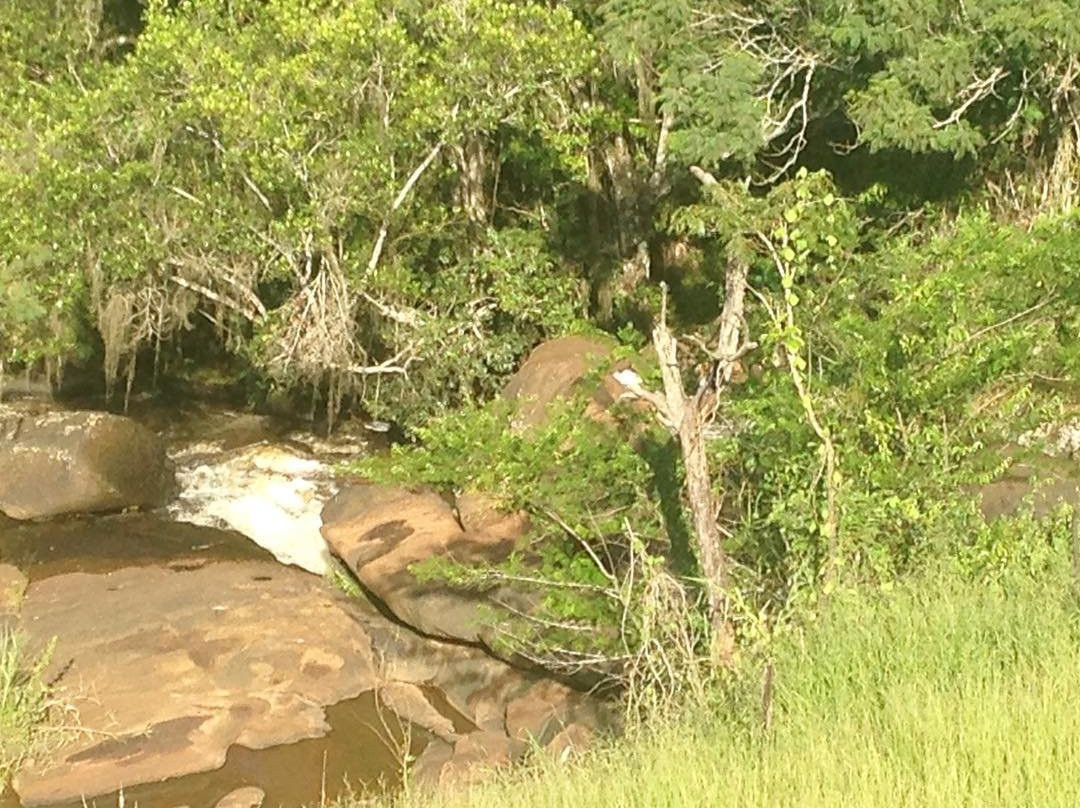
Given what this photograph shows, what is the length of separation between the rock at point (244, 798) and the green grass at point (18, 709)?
1.37m

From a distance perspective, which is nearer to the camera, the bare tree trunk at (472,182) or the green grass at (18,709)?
the green grass at (18,709)

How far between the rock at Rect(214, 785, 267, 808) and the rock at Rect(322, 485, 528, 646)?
6.17 feet

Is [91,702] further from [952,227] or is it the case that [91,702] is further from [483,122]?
[952,227]

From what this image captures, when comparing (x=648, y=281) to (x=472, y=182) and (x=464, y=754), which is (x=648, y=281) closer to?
(x=472, y=182)

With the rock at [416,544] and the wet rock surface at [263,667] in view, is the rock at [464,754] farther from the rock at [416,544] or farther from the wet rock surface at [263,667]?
the rock at [416,544]

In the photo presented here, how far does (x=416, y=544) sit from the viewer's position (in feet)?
34.6

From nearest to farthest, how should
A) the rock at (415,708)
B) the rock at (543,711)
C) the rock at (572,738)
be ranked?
the rock at (572,738), the rock at (543,711), the rock at (415,708)

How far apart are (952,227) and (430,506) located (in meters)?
6.38

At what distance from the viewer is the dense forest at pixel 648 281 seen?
524 centimetres

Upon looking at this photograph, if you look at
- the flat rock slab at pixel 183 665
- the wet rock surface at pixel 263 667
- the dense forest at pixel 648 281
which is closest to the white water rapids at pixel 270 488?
the wet rock surface at pixel 263 667

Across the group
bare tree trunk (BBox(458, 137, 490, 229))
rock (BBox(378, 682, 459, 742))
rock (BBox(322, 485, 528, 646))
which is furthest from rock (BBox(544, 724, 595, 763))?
bare tree trunk (BBox(458, 137, 490, 229))

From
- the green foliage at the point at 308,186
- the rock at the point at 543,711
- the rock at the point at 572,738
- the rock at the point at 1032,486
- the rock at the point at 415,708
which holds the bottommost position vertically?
the rock at the point at 415,708

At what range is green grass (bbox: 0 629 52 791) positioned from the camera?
306 inches

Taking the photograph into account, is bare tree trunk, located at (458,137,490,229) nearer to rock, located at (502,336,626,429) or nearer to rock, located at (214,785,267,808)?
rock, located at (502,336,626,429)
